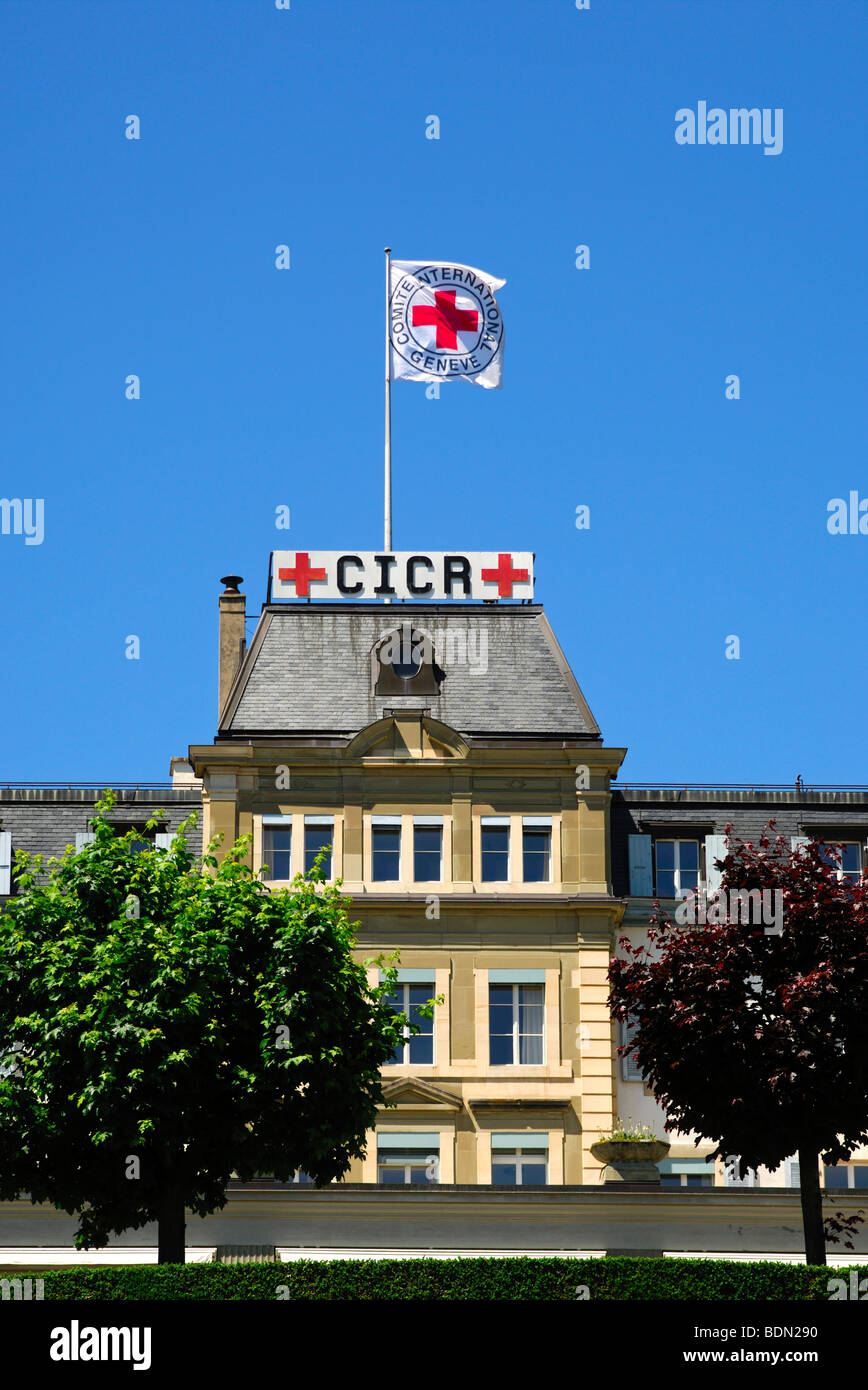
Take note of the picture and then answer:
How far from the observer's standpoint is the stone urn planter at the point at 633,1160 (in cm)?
4853

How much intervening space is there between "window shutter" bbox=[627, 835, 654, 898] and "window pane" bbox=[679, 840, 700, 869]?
1.16 metres

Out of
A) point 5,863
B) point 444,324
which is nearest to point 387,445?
point 444,324

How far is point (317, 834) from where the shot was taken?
200ft

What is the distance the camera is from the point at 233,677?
6681 cm

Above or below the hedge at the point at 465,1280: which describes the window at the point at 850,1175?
above

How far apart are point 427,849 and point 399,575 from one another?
990 centimetres

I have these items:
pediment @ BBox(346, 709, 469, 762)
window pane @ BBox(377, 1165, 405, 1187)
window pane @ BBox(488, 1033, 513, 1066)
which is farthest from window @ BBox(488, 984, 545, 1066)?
pediment @ BBox(346, 709, 469, 762)

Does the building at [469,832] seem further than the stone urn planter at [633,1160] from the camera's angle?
Yes

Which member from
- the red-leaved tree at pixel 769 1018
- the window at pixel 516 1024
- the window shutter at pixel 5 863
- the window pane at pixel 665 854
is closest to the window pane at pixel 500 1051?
the window at pixel 516 1024

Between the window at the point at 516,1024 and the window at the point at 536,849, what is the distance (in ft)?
10.4

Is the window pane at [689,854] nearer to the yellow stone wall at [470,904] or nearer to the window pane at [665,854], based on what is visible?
the window pane at [665,854]

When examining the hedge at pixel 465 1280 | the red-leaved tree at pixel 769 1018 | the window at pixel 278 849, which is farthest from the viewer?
the window at pixel 278 849
